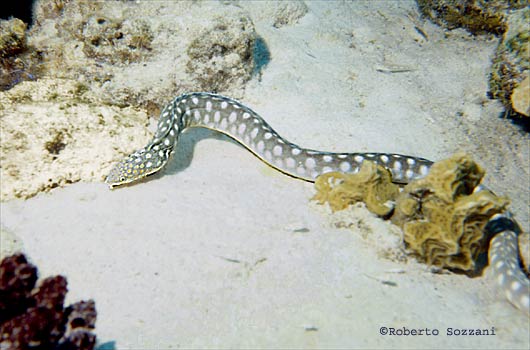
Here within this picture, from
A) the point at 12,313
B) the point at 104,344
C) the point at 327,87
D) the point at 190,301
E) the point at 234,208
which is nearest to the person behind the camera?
the point at 12,313

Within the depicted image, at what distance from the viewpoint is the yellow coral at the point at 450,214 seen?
11.1 ft

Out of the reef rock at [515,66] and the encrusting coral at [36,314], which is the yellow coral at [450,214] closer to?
the reef rock at [515,66]

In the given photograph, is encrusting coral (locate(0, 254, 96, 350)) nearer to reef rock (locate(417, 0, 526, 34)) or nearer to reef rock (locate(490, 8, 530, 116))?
reef rock (locate(490, 8, 530, 116))

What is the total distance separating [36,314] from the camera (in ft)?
7.24

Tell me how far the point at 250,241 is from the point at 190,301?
2.76 feet

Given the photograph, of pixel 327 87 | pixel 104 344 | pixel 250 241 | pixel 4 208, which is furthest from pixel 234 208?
pixel 327 87

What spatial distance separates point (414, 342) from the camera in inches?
114

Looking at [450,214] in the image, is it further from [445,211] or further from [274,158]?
[274,158]

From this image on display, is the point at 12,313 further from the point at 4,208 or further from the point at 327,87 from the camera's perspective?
the point at 327,87
